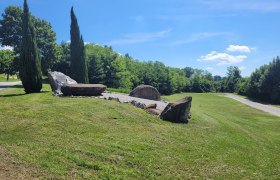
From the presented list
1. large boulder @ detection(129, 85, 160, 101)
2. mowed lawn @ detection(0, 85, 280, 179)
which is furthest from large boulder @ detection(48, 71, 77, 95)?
mowed lawn @ detection(0, 85, 280, 179)

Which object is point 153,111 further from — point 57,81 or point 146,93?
point 57,81

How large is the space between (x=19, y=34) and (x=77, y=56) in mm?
13211

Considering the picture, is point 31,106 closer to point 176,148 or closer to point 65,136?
point 65,136

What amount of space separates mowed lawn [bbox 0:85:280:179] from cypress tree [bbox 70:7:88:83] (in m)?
18.4

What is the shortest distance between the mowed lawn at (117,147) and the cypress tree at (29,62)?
6.82 metres

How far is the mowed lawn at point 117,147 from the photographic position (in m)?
9.59

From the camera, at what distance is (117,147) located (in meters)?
11.6

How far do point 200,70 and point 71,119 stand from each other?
159289 mm

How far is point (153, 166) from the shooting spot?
10273mm

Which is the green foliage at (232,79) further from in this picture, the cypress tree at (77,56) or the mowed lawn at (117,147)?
the mowed lawn at (117,147)

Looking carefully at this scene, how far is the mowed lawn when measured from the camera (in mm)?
9586

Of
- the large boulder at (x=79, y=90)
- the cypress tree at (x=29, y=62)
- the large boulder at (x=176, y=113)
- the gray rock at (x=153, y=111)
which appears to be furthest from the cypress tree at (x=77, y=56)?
the large boulder at (x=176, y=113)

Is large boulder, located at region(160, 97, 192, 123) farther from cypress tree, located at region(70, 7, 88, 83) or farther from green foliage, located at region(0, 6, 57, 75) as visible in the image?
green foliage, located at region(0, 6, 57, 75)

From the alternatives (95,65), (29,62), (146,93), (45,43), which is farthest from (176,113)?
(95,65)
